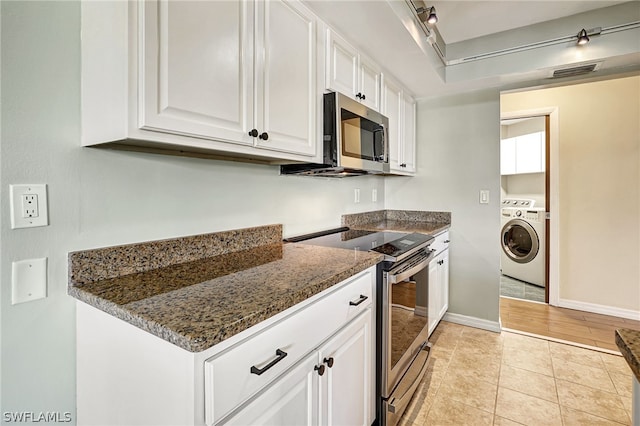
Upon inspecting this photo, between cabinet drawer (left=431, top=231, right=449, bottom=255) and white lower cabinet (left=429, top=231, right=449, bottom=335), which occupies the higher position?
cabinet drawer (left=431, top=231, right=449, bottom=255)

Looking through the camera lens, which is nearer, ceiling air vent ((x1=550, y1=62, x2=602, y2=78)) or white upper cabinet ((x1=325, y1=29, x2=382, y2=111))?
white upper cabinet ((x1=325, y1=29, x2=382, y2=111))

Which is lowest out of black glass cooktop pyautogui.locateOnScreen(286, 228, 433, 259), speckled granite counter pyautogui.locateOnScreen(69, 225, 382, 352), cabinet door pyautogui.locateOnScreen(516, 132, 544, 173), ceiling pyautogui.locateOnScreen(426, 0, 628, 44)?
speckled granite counter pyautogui.locateOnScreen(69, 225, 382, 352)

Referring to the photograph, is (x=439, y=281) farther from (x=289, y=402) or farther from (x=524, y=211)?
(x=524, y=211)

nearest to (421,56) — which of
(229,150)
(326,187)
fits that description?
(326,187)

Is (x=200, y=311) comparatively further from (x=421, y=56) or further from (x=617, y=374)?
(x=617, y=374)

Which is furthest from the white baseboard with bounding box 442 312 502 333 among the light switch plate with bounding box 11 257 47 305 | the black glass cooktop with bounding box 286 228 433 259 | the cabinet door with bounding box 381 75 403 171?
the light switch plate with bounding box 11 257 47 305

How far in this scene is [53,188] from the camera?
3.10 ft

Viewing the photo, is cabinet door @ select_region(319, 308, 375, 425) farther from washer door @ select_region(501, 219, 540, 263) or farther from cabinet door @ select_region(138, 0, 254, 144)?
washer door @ select_region(501, 219, 540, 263)

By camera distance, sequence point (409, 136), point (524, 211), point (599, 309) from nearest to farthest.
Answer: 1. point (409, 136)
2. point (599, 309)
3. point (524, 211)

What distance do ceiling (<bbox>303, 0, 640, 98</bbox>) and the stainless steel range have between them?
119 cm

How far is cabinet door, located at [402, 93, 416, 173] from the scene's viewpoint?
8.97ft

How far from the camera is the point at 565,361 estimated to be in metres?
2.20

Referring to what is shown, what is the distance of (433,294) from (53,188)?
2281 millimetres

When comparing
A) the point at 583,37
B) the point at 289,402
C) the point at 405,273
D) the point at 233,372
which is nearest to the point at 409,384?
the point at 405,273
